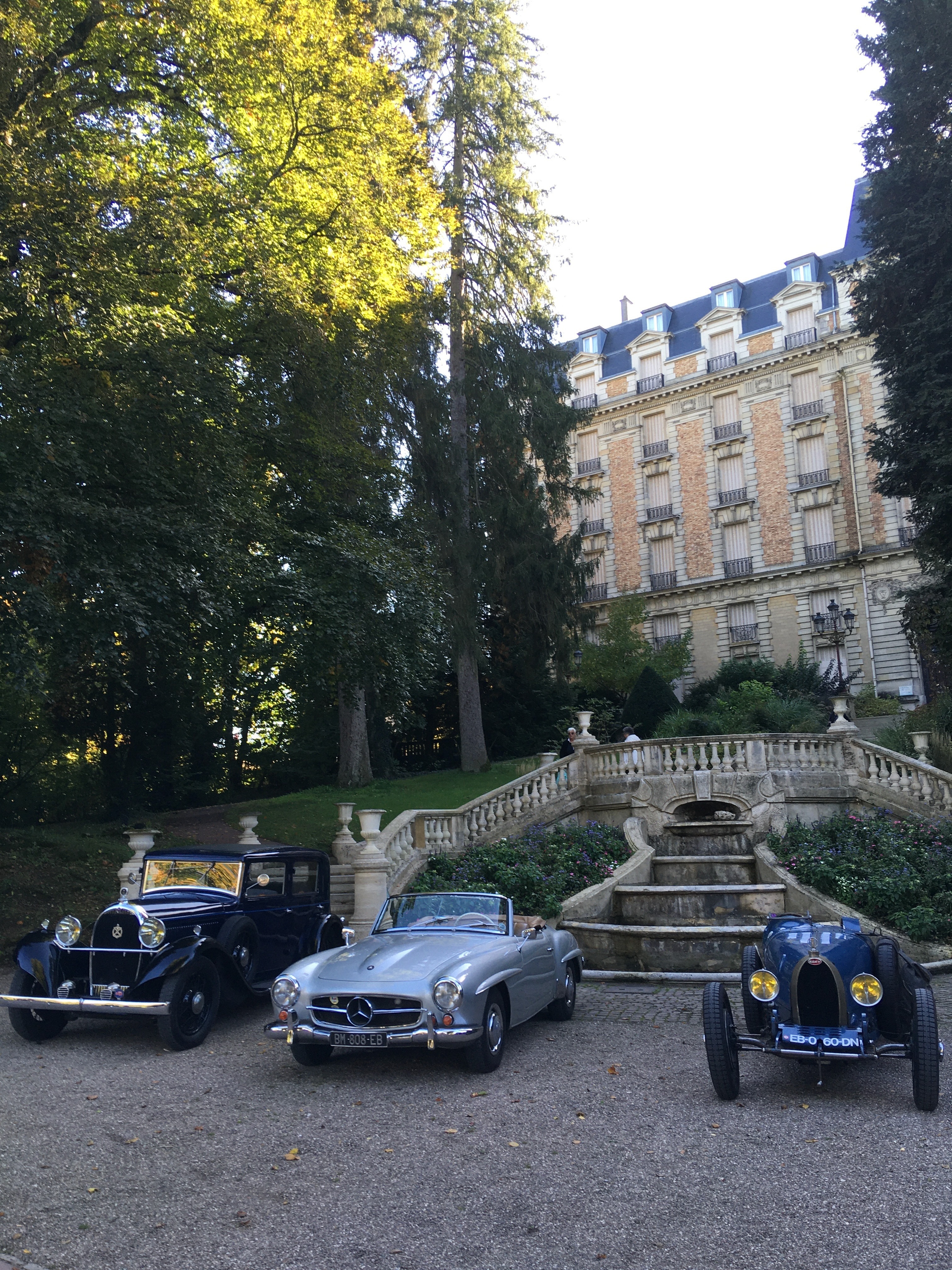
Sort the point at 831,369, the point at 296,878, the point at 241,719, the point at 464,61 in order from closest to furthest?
the point at 296,878, the point at 464,61, the point at 241,719, the point at 831,369

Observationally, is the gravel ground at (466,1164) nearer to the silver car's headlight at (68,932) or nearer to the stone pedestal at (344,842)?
the silver car's headlight at (68,932)

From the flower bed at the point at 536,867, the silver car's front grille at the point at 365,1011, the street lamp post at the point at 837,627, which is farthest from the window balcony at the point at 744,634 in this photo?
the silver car's front grille at the point at 365,1011

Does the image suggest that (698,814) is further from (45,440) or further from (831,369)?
(831,369)

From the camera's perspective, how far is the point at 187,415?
1318 centimetres

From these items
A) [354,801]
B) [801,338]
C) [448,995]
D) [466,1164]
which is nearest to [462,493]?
[354,801]

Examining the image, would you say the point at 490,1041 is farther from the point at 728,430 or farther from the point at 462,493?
the point at 728,430

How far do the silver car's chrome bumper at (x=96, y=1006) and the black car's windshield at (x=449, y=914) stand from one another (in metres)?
2.07

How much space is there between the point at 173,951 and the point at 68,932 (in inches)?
42.4

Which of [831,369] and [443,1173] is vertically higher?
[831,369]

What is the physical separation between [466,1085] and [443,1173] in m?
1.82

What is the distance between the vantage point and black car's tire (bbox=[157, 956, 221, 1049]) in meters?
8.15

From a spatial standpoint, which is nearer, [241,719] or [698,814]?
[698,814]

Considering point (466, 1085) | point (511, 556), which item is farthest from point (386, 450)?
point (466, 1085)

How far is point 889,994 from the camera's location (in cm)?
654
